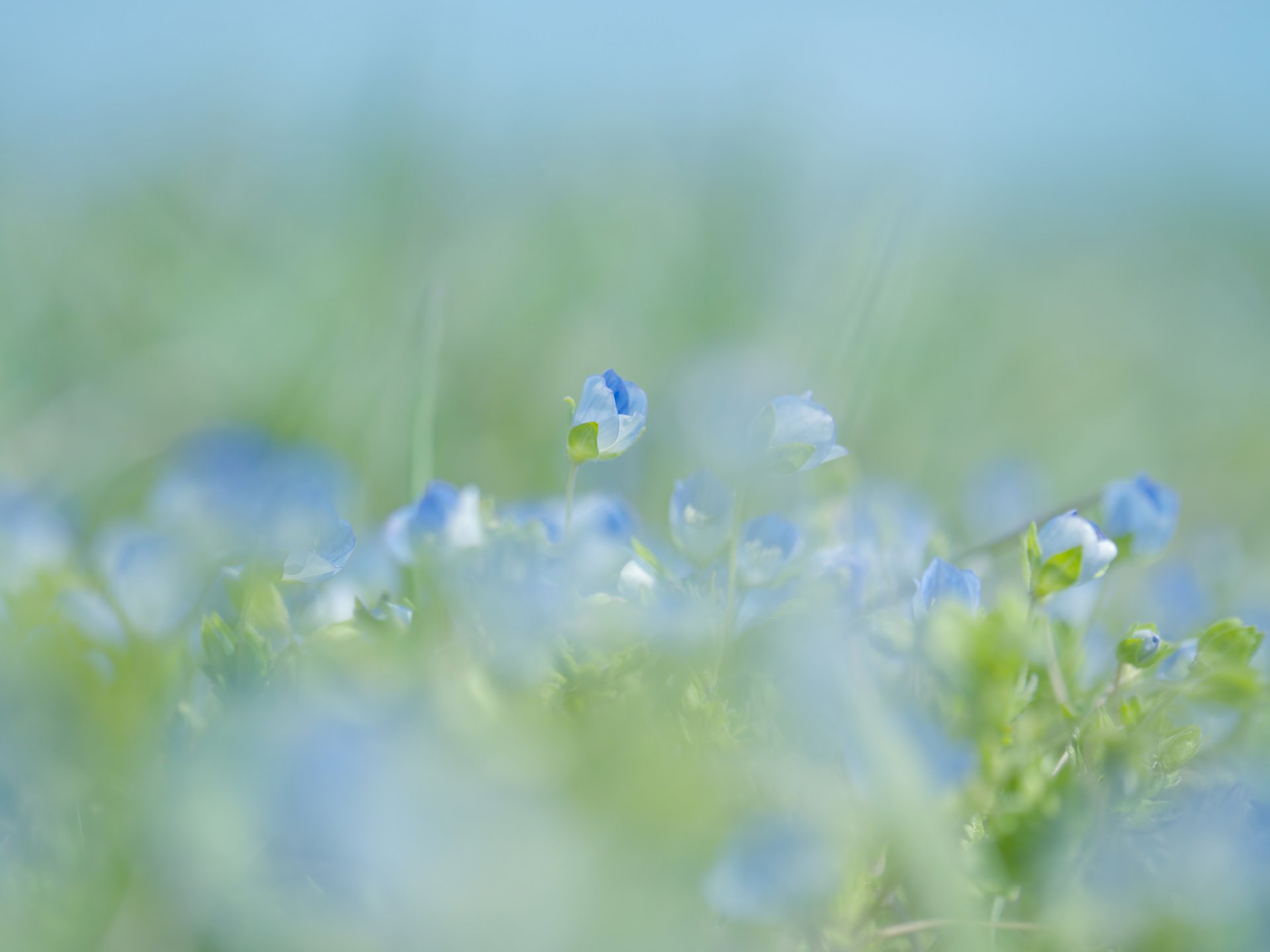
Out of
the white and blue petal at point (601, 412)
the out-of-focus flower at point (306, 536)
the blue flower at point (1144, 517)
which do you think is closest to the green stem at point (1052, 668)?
the blue flower at point (1144, 517)

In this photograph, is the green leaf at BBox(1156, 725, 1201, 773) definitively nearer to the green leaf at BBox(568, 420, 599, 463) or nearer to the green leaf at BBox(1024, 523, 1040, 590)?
the green leaf at BBox(1024, 523, 1040, 590)

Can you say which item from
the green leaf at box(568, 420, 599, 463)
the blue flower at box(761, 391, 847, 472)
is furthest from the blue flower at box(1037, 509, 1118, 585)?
the green leaf at box(568, 420, 599, 463)

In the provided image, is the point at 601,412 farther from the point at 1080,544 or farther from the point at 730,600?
the point at 1080,544

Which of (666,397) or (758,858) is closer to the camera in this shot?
(758,858)

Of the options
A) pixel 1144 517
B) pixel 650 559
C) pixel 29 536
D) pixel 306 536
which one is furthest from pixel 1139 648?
pixel 29 536

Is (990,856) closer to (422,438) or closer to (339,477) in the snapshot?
(422,438)

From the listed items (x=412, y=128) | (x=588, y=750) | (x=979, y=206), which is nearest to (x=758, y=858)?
(x=588, y=750)

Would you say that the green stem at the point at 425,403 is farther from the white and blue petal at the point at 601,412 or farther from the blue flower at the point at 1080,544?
the blue flower at the point at 1080,544
